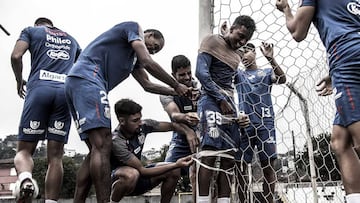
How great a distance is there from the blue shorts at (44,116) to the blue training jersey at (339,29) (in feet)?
6.16

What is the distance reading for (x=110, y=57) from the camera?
2938 millimetres

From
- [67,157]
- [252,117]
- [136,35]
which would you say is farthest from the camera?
[67,157]

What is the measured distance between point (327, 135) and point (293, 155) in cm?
36

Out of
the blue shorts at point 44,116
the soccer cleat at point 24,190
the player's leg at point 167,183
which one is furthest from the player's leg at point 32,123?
the player's leg at point 167,183

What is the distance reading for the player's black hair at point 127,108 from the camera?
Answer: 3357 millimetres

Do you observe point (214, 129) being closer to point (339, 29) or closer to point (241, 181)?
point (241, 181)

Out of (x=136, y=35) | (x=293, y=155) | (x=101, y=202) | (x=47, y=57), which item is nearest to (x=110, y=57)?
(x=136, y=35)

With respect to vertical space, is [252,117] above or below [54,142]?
above

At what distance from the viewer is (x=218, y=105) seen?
3.27 metres

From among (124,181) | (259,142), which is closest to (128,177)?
(124,181)

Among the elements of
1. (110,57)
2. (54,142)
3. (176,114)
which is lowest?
(54,142)

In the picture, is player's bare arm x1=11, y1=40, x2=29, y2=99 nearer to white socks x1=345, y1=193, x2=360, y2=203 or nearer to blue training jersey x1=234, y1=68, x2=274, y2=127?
blue training jersey x1=234, y1=68, x2=274, y2=127

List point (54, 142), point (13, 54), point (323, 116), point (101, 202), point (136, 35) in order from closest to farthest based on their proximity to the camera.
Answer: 1. point (101, 202)
2. point (136, 35)
3. point (54, 142)
4. point (13, 54)
5. point (323, 116)

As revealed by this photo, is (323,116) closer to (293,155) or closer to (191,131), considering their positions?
(293,155)
